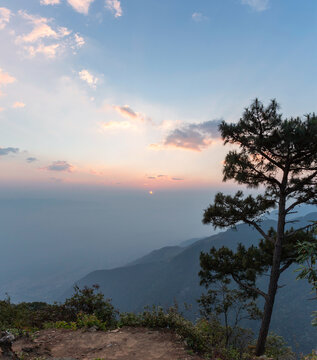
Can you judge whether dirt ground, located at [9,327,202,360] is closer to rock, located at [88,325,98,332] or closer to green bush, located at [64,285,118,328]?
rock, located at [88,325,98,332]

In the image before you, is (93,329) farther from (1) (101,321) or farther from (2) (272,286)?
(2) (272,286)

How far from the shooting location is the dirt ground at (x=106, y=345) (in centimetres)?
622

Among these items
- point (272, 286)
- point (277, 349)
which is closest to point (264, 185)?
point (272, 286)

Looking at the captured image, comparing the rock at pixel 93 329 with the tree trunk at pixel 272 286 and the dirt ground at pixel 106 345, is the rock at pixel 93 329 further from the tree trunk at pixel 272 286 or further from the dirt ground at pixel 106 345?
the tree trunk at pixel 272 286

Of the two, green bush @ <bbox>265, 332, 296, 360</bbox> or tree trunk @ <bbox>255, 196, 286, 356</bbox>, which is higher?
tree trunk @ <bbox>255, 196, 286, 356</bbox>

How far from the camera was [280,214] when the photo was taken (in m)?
11.4

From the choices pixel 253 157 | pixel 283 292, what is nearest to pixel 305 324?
pixel 283 292

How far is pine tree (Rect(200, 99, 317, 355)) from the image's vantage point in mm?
10297

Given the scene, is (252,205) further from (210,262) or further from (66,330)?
(66,330)

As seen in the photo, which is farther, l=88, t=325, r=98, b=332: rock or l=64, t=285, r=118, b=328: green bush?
l=64, t=285, r=118, b=328: green bush

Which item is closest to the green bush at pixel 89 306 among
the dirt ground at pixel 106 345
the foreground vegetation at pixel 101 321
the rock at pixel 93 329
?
the foreground vegetation at pixel 101 321

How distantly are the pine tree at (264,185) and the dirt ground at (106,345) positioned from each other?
670 centimetres

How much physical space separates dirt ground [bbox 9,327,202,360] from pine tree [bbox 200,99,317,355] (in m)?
6.70

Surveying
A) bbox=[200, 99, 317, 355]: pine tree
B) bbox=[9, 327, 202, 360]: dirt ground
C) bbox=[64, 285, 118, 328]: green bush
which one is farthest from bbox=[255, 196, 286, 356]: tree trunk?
bbox=[64, 285, 118, 328]: green bush
